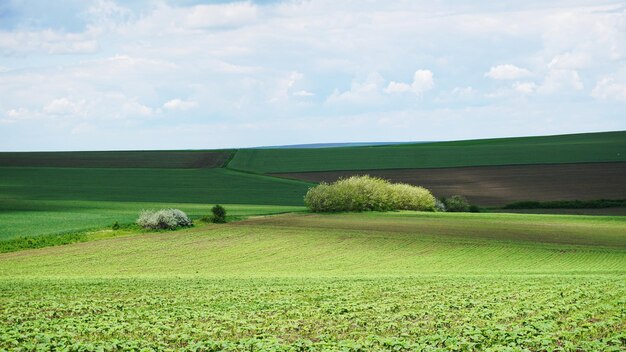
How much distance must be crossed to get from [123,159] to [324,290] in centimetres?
10206

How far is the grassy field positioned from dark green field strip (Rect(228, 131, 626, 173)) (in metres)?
49.6

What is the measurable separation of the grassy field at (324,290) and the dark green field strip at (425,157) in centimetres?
4960

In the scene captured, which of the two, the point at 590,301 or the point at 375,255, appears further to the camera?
the point at 375,255

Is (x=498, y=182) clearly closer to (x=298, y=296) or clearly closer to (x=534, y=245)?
(x=534, y=245)

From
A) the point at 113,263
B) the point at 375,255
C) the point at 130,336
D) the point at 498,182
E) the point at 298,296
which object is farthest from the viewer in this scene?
the point at 498,182

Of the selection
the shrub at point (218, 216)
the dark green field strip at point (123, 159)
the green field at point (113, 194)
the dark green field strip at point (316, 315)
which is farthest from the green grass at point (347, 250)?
the dark green field strip at point (123, 159)

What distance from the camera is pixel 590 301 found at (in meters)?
21.1

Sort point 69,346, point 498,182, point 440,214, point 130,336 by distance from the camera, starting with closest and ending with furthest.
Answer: point 69,346
point 130,336
point 440,214
point 498,182

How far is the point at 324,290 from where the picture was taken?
24797mm

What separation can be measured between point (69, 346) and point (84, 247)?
29528 millimetres

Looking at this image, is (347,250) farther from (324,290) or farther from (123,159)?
(123,159)

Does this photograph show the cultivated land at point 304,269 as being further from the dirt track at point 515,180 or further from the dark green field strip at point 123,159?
the dark green field strip at point 123,159

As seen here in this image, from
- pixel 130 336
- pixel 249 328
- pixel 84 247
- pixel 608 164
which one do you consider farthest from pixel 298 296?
pixel 608 164

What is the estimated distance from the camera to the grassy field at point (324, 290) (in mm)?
16391
